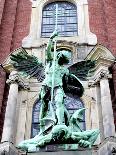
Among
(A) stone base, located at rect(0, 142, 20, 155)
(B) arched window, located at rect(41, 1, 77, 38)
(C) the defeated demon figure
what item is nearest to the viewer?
(C) the defeated demon figure

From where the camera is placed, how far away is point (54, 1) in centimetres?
1622

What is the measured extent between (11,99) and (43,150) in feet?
17.4

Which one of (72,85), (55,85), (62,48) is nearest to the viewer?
(55,85)

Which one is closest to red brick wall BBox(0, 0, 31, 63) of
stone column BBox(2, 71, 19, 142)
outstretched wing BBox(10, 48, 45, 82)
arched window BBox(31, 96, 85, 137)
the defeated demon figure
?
stone column BBox(2, 71, 19, 142)

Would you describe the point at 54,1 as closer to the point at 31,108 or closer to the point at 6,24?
the point at 6,24

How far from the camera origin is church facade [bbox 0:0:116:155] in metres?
11.0

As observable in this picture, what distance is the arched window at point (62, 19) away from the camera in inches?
581

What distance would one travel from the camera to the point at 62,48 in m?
13.5

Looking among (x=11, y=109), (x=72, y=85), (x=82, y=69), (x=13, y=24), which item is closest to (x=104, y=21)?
(x=13, y=24)

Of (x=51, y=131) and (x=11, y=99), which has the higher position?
(x=11, y=99)

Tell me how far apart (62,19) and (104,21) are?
1.66 meters

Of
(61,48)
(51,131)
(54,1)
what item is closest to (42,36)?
(61,48)

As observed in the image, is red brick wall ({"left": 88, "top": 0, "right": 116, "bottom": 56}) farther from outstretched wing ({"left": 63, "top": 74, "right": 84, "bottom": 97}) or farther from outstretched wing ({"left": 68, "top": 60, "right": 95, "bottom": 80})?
outstretched wing ({"left": 63, "top": 74, "right": 84, "bottom": 97})

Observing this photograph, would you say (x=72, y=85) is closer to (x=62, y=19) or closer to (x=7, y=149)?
(x=7, y=149)
